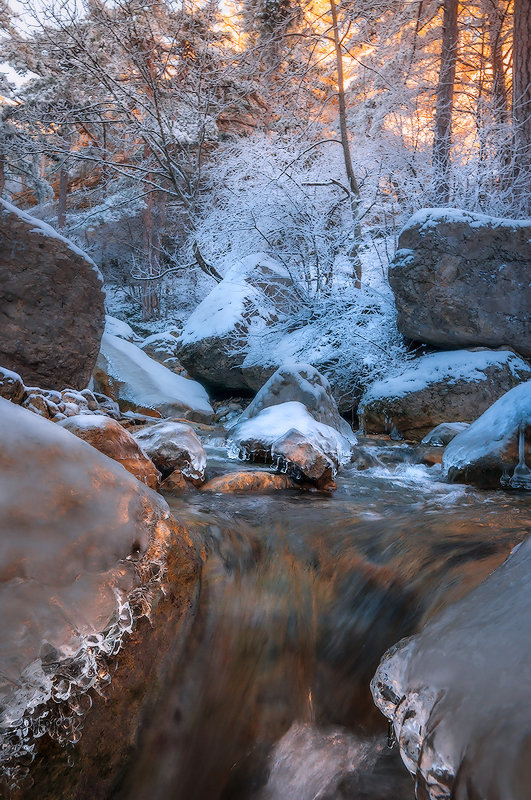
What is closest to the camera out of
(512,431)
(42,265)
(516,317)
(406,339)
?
(512,431)

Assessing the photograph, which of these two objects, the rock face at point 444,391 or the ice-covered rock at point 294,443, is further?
the rock face at point 444,391

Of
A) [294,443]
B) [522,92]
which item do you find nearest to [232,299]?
[522,92]

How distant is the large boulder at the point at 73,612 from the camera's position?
3.80ft

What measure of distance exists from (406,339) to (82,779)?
19.9ft

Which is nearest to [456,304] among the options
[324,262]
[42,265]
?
[324,262]

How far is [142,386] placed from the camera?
7.14 metres

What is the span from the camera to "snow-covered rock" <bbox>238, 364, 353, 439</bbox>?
4.75 m

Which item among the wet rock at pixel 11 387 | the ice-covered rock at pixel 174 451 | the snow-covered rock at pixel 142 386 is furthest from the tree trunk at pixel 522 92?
the wet rock at pixel 11 387

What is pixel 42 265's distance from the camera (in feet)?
14.5

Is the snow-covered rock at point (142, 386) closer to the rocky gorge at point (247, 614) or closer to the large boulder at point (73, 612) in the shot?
the rocky gorge at point (247, 614)

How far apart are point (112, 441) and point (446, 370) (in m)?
4.37

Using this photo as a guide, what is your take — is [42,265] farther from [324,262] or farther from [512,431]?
[324,262]

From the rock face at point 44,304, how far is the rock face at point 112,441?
2018 mm

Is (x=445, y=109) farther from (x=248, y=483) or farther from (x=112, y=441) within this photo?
(x=112, y=441)
